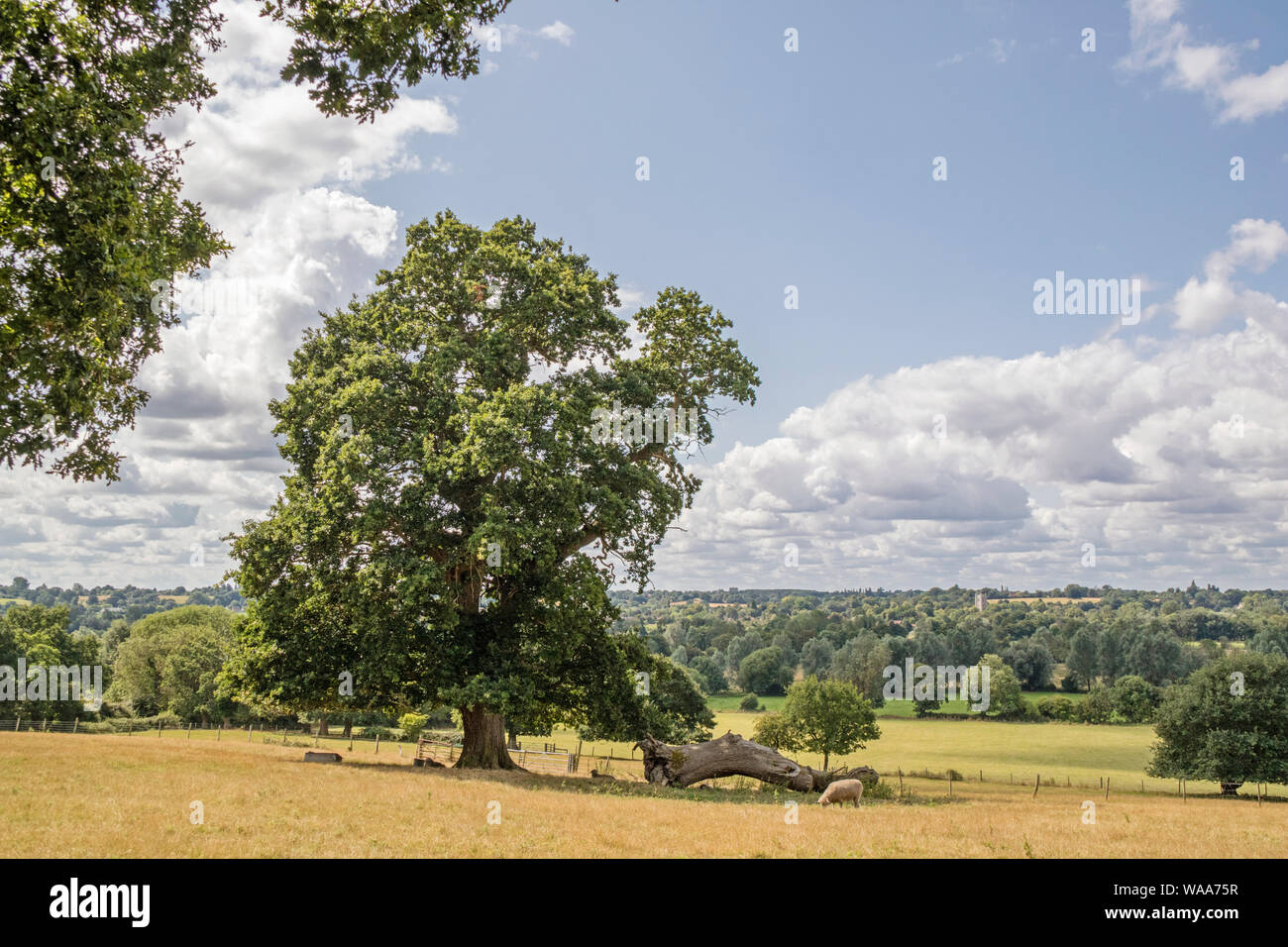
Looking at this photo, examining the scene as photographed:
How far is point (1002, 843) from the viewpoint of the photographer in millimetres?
16266

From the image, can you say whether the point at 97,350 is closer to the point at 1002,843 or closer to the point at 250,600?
the point at 250,600

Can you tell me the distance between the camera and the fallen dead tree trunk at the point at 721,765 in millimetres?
30453

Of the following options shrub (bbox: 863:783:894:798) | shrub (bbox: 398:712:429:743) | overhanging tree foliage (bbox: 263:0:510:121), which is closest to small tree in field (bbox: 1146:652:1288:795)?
shrub (bbox: 863:783:894:798)

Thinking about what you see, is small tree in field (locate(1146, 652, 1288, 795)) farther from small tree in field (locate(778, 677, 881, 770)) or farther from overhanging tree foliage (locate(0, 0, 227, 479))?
overhanging tree foliage (locate(0, 0, 227, 479))

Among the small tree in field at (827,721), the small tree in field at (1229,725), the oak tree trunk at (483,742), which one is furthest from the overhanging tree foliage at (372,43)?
the small tree in field at (1229,725)

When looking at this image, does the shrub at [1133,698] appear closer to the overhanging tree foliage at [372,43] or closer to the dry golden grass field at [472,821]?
the dry golden grass field at [472,821]

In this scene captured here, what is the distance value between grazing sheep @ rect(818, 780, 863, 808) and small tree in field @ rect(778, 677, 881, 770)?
120 ft

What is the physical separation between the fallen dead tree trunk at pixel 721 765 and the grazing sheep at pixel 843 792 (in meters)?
4.50

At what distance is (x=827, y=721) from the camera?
62.0 meters

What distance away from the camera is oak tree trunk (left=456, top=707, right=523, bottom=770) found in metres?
30.0

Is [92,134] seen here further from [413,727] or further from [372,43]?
[413,727]

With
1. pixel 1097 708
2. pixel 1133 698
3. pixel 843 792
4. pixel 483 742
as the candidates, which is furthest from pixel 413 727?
pixel 1133 698
